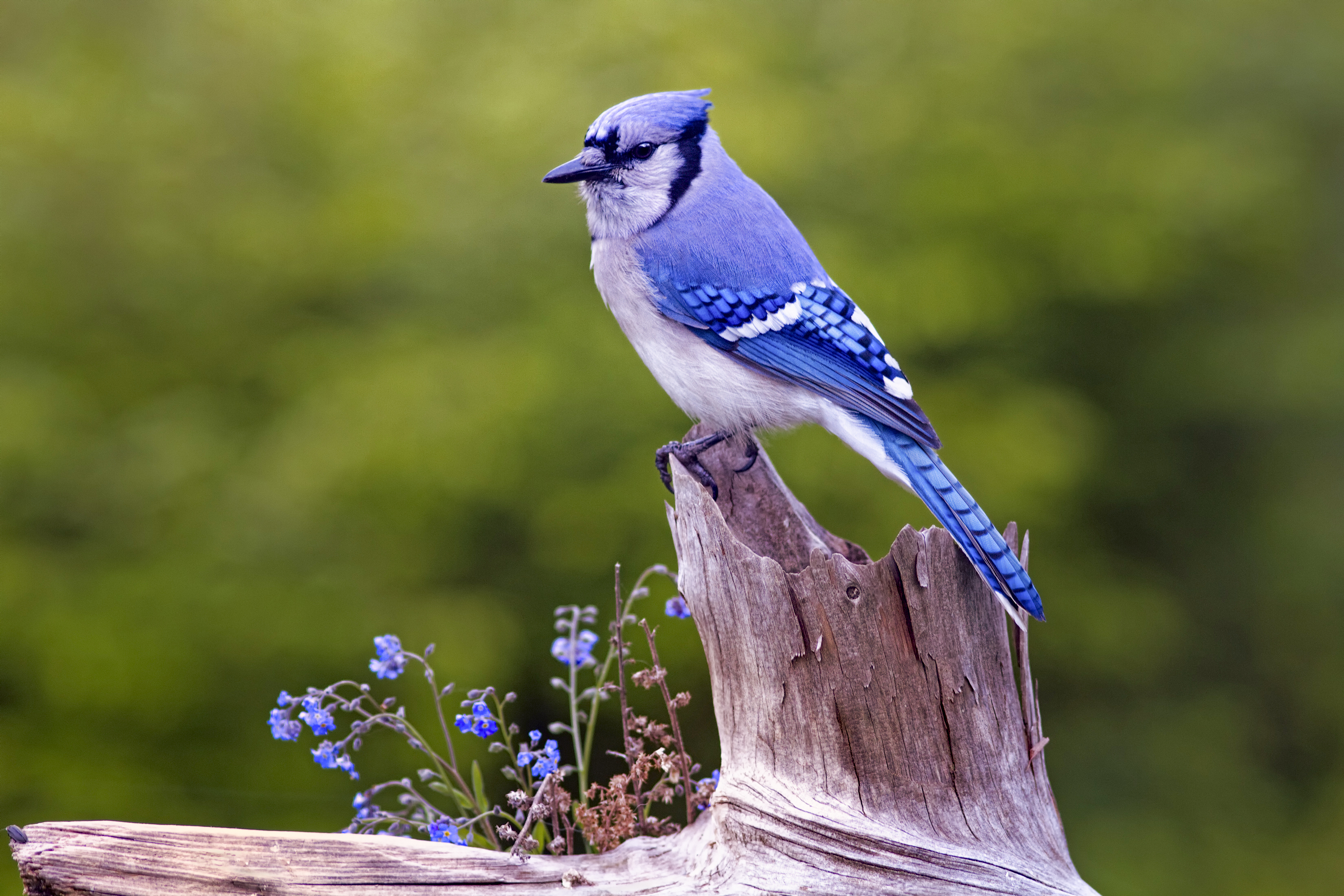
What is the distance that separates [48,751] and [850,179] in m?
2.84

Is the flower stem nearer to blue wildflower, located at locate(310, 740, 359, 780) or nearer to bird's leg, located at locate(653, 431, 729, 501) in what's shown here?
bird's leg, located at locate(653, 431, 729, 501)

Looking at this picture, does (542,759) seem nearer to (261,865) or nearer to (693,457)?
(261,865)

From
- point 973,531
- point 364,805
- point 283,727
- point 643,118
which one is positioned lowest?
point 364,805

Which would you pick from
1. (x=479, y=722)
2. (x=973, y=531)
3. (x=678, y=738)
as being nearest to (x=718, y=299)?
(x=973, y=531)

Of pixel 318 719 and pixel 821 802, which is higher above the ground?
pixel 318 719

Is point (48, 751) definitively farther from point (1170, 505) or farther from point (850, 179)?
point (1170, 505)

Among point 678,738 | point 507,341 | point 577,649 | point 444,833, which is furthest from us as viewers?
point 507,341

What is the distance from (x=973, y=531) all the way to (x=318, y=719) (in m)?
1.12

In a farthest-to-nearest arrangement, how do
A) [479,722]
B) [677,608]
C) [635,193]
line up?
[635,193] → [677,608] → [479,722]

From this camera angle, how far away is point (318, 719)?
189cm

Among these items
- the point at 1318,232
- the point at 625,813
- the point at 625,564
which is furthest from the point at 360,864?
the point at 1318,232

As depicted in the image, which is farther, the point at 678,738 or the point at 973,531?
the point at 678,738

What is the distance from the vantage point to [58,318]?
3.40 m

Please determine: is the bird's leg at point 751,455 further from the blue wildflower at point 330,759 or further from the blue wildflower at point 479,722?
the blue wildflower at point 330,759
